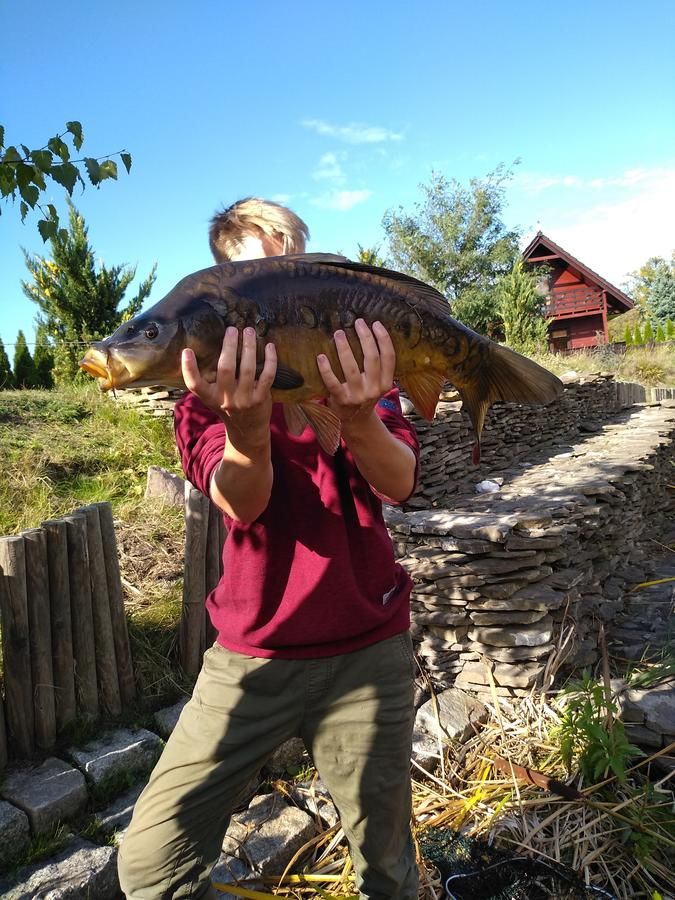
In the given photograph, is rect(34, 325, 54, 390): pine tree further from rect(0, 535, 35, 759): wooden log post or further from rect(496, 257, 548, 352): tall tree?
rect(496, 257, 548, 352): tall tree

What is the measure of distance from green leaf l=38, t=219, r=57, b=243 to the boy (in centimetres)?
136

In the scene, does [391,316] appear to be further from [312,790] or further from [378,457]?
[312,790]

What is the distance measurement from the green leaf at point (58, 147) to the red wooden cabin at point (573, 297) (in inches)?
1268

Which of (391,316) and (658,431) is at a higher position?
(391,316)

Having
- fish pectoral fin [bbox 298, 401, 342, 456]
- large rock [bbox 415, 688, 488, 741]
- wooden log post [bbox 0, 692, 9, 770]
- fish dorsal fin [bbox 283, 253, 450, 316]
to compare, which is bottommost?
large rock [bbox 415, 688, 488, 741]

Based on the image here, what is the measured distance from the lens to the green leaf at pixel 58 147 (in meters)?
2.72

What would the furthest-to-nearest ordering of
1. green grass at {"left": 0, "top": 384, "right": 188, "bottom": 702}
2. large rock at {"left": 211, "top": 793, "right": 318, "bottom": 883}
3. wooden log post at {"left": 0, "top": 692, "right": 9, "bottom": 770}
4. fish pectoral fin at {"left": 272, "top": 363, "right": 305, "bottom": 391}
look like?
green grass at {"left": 0, "top": 384, "right": 188, "bottom": 702}
wooden log post at {"left": 0, "top": 692, "right": 9, "bottom": 770}
large rock at {"left": 211, "top": 793, "right": 318, "bottom": 883}
fish pectoral fin at {"left": 272, "top": 363, "right": 305, "bottom": 391}

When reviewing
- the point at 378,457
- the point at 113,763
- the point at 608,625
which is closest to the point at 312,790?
the point at 113,763

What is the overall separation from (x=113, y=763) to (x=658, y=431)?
1155 cm

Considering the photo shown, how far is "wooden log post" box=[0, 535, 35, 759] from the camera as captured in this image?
3148mm

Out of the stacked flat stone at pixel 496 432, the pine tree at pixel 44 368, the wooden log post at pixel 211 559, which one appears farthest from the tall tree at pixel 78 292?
the wooden log post at pixel 211 559

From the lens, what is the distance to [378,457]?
1.96 meters

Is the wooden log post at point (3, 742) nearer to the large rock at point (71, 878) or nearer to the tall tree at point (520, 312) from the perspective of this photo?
the large rock at point (71, 878)

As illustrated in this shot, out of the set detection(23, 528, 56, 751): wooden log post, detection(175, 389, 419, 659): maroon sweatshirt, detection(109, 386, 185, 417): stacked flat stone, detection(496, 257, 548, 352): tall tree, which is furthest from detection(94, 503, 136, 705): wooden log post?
detection(496, 257, 548, 352): tall tree
